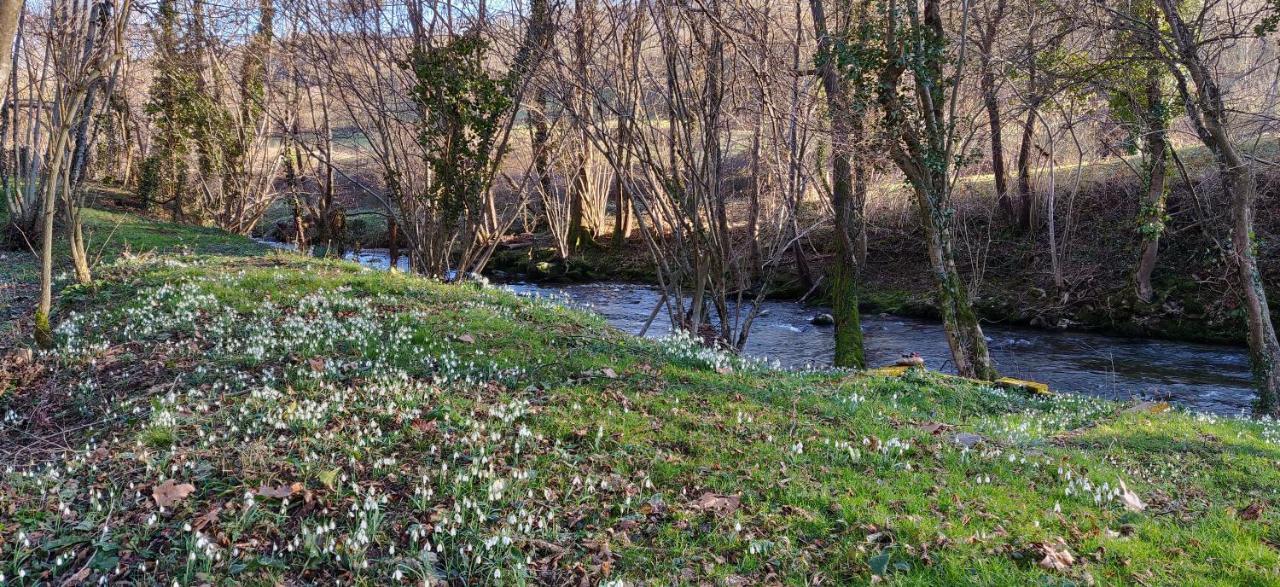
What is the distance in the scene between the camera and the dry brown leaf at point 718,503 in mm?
5410

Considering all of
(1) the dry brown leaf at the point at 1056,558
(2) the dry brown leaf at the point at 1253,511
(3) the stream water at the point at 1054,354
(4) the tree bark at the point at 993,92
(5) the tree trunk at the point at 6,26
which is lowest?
(3) the stream water at the point at 1054,354

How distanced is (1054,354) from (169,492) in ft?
67.6

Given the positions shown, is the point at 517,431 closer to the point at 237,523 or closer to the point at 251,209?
the point at 237,523

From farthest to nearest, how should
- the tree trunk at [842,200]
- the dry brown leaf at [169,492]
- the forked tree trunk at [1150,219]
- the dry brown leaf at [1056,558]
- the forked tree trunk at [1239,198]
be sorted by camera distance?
the forked tree trunk at [1150,219] < the tree trunk at [842,200] < the forked tree trunk at [1239,198] < the dry brown leaf at [169,492] < the dry brown leaf at [1056,558]

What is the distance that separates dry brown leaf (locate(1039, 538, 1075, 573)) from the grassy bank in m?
0.03

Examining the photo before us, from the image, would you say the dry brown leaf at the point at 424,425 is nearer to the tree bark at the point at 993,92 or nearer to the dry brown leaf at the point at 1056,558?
the dry brown leaf at the point at 1056,558

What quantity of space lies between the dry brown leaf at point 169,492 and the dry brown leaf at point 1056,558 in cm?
576

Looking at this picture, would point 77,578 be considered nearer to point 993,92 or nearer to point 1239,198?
point 993,92

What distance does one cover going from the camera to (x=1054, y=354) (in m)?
20.0

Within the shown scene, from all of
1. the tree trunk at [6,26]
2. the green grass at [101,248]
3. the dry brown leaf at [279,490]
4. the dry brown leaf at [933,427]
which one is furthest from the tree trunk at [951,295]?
the green grass at [101,248]

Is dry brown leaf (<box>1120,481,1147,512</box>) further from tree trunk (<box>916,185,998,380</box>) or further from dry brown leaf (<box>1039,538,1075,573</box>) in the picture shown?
tree trunk (<box>916,185,998,380</box>)

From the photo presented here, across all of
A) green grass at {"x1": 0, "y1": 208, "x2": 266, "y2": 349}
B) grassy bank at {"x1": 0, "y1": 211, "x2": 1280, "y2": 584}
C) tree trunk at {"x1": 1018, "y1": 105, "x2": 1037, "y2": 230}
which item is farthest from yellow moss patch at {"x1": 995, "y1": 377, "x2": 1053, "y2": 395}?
tree trunk at {"x1": 1018, "y1": 105, "x2": 1037, "y2": 230}

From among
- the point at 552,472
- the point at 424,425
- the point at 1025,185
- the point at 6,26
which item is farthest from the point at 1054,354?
the point at 6,26

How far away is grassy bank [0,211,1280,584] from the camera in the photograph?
475 cm
